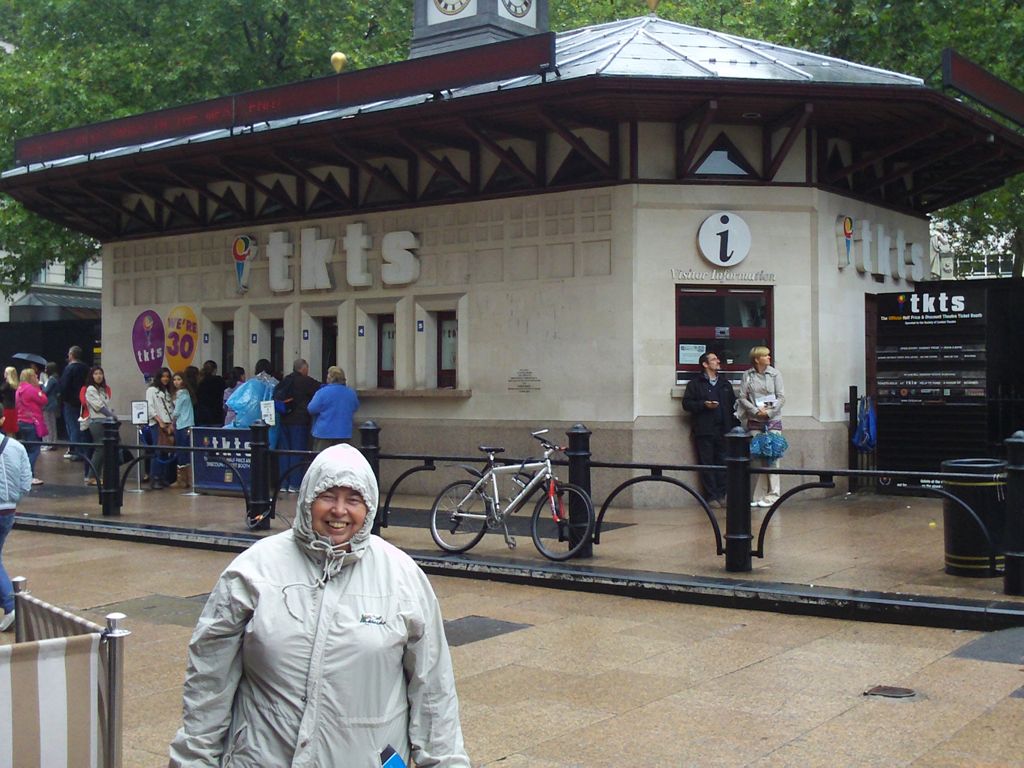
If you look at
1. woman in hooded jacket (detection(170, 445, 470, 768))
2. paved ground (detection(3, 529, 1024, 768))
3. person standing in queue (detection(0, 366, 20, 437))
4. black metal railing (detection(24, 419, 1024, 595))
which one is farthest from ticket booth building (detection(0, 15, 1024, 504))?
woman in hooded jacket (detection(170, 445, 470, 768))

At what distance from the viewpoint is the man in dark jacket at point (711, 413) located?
50.2 feet

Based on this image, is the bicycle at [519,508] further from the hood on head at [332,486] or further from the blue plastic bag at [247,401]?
the hood on head at [332,486]

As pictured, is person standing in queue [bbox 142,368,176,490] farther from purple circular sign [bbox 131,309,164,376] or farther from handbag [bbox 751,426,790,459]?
handbag [bbox 751,426,790,459]

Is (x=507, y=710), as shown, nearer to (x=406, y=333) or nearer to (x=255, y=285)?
(x=406, y=333)

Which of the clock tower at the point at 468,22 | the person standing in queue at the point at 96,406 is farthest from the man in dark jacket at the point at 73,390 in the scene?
the clock tower at the point at 468,22

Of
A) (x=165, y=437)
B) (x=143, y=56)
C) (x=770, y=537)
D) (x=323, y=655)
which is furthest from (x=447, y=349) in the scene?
(x=323, y=655)

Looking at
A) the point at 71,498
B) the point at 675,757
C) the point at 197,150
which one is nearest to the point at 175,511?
the point at 71,498

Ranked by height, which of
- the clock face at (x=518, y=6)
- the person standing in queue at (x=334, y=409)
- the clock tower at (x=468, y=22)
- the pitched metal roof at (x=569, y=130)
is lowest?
the person standing in queue at (x=334, y=409)

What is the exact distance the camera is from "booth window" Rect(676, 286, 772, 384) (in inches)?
628

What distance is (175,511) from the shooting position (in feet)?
52.1

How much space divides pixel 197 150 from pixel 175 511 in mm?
5722

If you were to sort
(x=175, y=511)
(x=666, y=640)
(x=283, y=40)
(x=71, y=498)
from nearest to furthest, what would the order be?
(x=666, y=640) → (x=175, y=511) → (x=71, y=498) → (x=283, y=40)

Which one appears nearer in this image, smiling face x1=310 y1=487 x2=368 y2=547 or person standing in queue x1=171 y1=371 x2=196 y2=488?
smiling face x1=310 y1=487 x2=368 y2=547

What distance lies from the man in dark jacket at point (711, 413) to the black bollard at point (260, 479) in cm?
525
